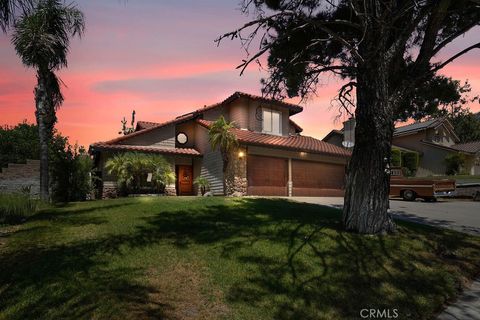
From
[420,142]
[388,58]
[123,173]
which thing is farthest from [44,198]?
[420,142]

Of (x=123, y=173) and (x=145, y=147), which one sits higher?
(x=145, y=147)

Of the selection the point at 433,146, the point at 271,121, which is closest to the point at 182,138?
the point at 271,121

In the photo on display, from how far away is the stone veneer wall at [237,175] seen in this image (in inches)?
824

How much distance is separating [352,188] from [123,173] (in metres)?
14.4

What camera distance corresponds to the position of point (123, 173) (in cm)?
1991


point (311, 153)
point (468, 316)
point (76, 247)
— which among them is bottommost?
point (468, 316)

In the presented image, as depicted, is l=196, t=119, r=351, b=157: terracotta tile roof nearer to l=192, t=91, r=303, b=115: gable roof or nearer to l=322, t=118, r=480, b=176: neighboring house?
l=192, t=91, r=303, b=115: gable roof

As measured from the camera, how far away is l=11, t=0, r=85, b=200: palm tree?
635 inches

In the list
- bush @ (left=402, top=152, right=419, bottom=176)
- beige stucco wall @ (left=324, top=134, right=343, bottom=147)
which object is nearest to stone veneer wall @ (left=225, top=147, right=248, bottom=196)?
bush @ (left=402, top=152, right=419, bottom=176)

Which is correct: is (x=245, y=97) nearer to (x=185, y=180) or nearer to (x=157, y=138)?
(x=157, y=138)

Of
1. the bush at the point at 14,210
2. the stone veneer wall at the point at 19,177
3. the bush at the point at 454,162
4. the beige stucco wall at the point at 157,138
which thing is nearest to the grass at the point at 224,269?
the bush at the point at 14,210

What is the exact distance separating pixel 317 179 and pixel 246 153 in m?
6.69

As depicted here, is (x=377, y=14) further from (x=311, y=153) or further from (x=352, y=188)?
(x=311, y=153)

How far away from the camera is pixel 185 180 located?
80.1 feet
